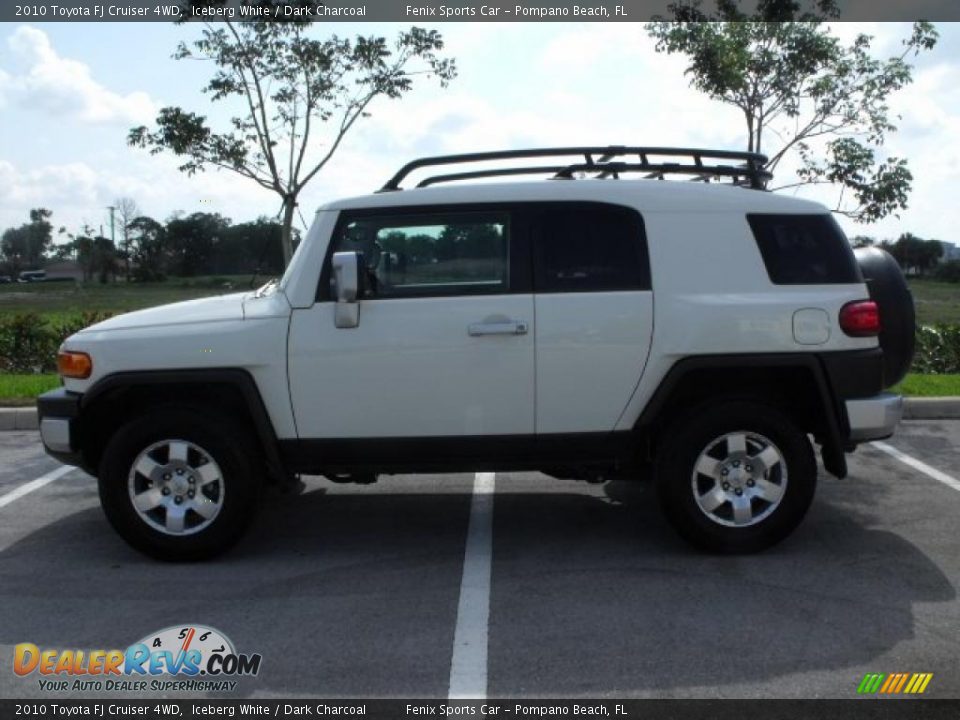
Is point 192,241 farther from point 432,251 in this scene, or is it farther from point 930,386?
point 432,251

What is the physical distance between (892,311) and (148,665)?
4.28 metres

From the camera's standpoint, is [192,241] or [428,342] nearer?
[428,342]

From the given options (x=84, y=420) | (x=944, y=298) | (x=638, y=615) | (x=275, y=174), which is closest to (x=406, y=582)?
(x=638, y=615)

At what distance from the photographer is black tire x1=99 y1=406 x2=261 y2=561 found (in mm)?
5066

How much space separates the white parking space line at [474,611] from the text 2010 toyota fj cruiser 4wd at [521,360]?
52 centimetres

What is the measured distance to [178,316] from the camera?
209 inches

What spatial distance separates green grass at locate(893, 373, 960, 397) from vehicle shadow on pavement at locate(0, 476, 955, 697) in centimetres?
411

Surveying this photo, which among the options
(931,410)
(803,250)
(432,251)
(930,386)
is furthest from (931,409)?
(432,251)

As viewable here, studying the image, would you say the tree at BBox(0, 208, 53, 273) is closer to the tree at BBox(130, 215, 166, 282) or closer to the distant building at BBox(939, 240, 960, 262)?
the tree at BBox(130, 215, 166, 282)

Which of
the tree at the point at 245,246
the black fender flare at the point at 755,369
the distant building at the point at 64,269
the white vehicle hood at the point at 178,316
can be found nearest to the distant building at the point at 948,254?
the tree at the point at 245,246

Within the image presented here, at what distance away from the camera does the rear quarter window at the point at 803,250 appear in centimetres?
512

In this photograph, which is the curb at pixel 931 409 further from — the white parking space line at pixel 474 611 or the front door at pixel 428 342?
the front door at pixel 428 342

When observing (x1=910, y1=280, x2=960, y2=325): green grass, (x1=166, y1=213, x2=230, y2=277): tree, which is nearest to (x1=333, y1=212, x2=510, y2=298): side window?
(x1=166, y1=213, x2=230, y2=277): tree
